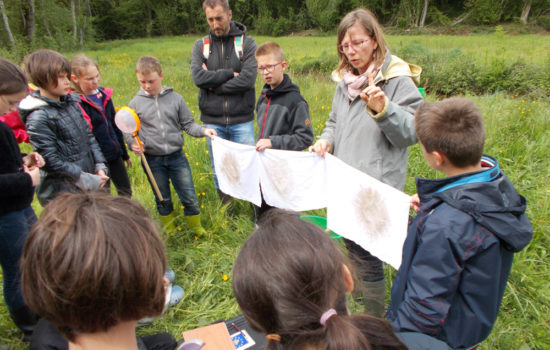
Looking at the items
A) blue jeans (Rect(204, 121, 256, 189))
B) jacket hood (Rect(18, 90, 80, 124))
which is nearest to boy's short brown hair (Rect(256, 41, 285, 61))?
blue jeans (Rect(204, 121, 256, 189))

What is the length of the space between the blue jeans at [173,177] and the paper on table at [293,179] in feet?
2.54

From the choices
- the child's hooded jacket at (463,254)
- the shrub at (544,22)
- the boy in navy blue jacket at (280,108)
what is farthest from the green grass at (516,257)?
the shrub at (544,22)

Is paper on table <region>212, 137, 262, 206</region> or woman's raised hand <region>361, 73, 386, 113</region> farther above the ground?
woman's raised hand <region>361, 73, 386, 113</region>

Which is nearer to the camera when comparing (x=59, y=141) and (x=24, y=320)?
(x=24, y=320)

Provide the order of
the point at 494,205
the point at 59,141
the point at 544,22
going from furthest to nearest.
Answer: the point at 544,22
the point at 59,141
the point at 494,205

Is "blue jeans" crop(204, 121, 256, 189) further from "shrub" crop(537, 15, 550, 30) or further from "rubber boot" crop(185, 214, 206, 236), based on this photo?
"shrub" crop(537, 15, 550, 30)

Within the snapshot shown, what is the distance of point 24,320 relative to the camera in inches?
88.0

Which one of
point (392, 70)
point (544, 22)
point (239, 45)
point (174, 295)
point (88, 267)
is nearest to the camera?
point (88, 267)

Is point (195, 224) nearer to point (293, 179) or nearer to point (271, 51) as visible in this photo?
point (293, 179)

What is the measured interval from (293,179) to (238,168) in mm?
595

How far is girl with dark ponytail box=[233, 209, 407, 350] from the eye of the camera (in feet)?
2.85

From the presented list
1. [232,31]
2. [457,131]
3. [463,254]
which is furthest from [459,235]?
[232,31]

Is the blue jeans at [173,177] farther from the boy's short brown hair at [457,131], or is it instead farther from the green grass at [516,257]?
the boy's short brown hair at [457,131]

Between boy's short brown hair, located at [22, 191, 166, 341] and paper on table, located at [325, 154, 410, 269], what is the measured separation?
148 centimetres
